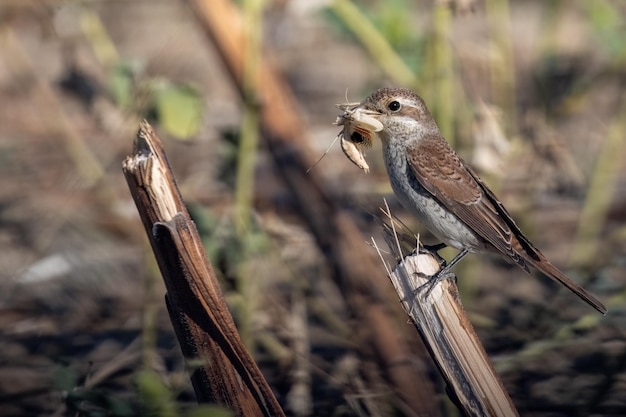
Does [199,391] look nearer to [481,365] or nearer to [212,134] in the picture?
[481,365]

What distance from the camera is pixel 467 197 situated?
4.14 metres

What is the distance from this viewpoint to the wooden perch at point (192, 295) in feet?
10.00

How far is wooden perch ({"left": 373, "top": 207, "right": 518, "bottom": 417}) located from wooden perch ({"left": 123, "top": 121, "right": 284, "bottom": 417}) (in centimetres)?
50

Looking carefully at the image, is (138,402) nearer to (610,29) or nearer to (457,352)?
(457,352)

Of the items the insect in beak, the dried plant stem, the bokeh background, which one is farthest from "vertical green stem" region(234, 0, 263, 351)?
the dried plant stem

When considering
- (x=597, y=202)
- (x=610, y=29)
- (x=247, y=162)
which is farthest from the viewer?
(x=597, y=202)

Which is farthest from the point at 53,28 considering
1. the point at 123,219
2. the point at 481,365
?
the point at 481,365

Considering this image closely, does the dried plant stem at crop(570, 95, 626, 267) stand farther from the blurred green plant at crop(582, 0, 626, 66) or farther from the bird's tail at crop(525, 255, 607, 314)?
the bird's tail at crop(525, 255, 607, 314)

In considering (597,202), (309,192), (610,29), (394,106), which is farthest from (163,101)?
(597,202)

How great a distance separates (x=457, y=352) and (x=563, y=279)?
2.95 ft

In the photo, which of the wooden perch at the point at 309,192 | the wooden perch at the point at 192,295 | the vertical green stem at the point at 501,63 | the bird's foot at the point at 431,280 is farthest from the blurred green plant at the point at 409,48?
the wooden perch at the point at 192,295

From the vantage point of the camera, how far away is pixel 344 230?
16.9 ft

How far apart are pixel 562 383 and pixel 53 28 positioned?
3353mm

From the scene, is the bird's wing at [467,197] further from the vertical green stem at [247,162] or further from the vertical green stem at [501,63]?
the vertical green stem at [501,63]
